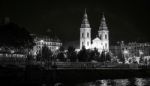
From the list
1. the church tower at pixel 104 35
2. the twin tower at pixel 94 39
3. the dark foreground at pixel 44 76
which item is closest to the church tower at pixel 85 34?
the twin tower at pixel 94 39

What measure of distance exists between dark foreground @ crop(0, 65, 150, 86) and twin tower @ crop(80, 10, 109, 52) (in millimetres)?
79036

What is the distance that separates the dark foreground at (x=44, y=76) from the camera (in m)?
61.2

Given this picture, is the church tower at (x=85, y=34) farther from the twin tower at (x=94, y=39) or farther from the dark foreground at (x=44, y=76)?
the dark foreground at (x=44, y=76)

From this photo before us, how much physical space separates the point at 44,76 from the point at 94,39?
107513 mm

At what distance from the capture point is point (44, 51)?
119 m

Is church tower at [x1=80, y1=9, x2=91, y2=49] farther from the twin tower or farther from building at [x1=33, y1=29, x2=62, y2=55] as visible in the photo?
building at [x1=33, y1=29, x2=62, y2=55]

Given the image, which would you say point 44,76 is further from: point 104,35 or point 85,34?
point 104,35

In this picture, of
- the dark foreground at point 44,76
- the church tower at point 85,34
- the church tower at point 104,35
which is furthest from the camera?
the church tower at point 104,35

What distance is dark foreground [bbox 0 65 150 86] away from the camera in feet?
201

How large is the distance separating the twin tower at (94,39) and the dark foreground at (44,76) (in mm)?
79036

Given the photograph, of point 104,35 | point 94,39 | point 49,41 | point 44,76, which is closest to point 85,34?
point 94,39

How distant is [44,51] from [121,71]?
32491 millimetres

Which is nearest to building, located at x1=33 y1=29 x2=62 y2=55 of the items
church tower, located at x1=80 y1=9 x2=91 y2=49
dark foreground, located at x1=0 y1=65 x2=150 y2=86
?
church tower, located at x1=80 y1=9 x2=91 y2=49

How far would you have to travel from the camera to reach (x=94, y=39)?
572 feet
